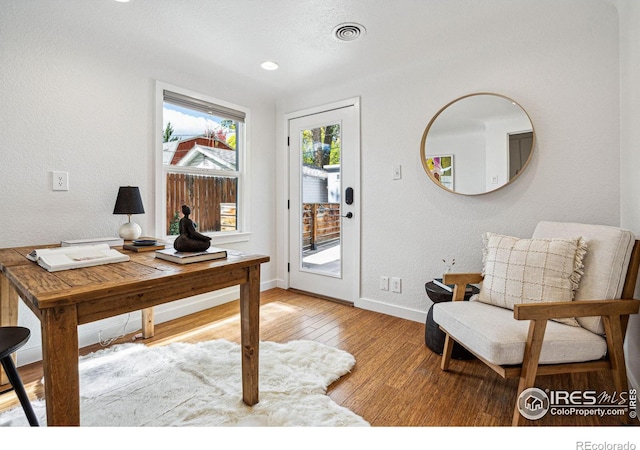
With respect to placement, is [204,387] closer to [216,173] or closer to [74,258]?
[74,258]

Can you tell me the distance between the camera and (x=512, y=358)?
1.35 metres

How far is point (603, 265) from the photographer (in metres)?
1.54

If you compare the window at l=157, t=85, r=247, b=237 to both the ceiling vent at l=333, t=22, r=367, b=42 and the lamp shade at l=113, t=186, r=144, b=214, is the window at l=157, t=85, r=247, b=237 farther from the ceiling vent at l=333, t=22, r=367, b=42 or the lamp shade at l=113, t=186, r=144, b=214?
the ceiling vent at l=333, t=22, r=367, b=42

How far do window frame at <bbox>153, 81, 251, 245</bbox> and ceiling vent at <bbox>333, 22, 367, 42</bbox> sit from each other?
4.60 feet

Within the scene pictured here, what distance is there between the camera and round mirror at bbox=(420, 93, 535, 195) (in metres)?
2.19

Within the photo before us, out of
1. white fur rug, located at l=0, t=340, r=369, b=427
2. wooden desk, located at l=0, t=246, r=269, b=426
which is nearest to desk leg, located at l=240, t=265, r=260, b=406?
wooden desk, located at l=0, t=246, r=269, b=426

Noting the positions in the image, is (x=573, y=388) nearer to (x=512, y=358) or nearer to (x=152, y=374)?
(x=512, y=358)

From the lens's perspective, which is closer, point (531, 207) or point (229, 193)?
point (531, 207)

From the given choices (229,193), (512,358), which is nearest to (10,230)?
(229,193)

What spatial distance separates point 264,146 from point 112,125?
1518mm

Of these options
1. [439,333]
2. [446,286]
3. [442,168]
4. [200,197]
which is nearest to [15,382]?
[200,197]

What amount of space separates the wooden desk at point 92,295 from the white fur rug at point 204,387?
15cm

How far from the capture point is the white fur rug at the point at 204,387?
1.45 m

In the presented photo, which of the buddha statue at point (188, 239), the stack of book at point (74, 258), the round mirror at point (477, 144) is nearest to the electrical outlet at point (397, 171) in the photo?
the round mirror at point (477, 144)
